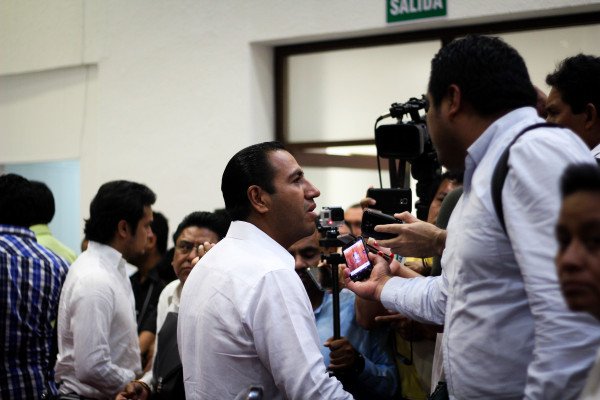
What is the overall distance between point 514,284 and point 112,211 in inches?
82.0

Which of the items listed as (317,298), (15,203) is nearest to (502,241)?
(317,298)

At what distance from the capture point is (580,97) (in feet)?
7.09

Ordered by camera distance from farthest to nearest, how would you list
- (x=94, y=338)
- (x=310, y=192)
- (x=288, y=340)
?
(x=94, y=338) → (x=310, y=192) → (x=288, y=340)

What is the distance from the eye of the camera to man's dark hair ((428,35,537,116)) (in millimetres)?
1496

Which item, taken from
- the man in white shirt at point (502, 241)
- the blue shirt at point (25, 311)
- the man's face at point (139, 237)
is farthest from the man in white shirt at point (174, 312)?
the man in white shirt at point (502, 241)

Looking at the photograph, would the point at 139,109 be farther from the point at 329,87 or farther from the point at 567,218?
the point at 567,218

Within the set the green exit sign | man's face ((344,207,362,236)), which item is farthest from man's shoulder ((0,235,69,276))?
the green exit sign

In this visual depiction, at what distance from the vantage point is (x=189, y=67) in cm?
512

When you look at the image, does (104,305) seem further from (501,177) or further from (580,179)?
(580,179)

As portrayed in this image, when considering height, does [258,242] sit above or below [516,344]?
above

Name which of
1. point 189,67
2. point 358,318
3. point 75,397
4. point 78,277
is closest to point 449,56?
point 358,318

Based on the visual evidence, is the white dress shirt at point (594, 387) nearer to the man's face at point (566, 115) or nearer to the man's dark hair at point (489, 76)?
the man's dark hair at point (489, 76)

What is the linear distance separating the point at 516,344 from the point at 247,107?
375 centimetres

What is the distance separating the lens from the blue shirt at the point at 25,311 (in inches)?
109
